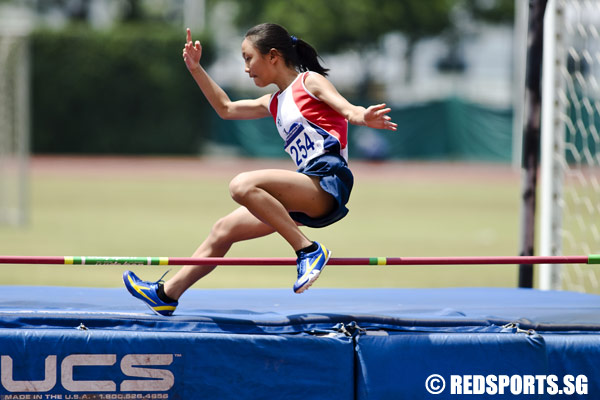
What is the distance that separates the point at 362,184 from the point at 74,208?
9.03 meters

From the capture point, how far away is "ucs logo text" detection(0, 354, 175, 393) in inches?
146

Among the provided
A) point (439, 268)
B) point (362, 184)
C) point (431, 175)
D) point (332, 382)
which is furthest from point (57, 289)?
point (431, 175)

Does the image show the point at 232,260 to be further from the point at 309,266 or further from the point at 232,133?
the point at 232,133

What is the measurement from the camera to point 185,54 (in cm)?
442

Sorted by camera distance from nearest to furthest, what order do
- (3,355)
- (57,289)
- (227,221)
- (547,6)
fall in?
(3,355), (227,221), (57,289), (547,6)

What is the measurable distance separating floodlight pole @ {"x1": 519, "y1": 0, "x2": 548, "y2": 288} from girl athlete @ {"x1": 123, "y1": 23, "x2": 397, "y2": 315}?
1722 mm

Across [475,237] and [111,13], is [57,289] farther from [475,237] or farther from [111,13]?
[111,13]

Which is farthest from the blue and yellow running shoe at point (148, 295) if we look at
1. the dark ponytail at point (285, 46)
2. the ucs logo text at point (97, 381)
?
the dark ponytail at point (285, 46)

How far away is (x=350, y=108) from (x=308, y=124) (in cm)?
32

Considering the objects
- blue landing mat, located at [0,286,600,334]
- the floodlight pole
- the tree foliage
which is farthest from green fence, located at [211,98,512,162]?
blue landing mat, located at [0,286,600,334]

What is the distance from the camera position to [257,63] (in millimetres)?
4246

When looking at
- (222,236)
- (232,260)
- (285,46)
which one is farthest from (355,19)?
(232,260)

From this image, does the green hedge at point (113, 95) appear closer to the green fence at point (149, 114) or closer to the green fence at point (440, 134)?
the green fence at point (149, 114)

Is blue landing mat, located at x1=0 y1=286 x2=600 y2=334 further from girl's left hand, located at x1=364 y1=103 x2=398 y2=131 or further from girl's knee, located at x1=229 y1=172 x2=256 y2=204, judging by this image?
girl's left hand, located at x1=364 y1=103 x2=398 y2=131
